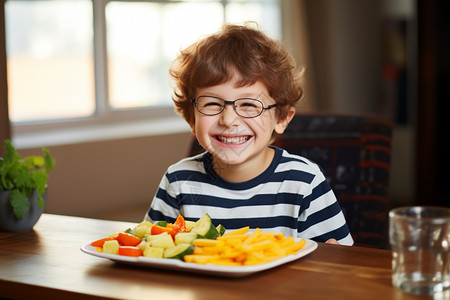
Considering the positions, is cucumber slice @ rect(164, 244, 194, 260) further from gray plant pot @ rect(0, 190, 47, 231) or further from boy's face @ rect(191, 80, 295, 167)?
gray plant pot @ rect(0, 190, 47, 231)

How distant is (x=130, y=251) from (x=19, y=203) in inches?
18.2

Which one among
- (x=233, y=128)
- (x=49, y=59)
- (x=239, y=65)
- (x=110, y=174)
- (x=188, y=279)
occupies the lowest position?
(x=110, y=174)

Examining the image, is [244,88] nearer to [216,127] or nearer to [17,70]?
[216,127]

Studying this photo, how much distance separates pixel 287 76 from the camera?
5.31 ft

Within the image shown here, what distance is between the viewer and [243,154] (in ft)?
5.00

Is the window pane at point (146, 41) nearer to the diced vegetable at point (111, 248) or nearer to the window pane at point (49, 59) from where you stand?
the window pane at point (49, 59)

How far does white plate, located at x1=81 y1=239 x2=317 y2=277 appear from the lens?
3.57 feet

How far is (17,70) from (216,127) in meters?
2.18

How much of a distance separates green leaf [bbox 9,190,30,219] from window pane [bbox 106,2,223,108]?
231 cm

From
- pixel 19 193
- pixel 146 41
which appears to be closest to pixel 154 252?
pixel 19 193

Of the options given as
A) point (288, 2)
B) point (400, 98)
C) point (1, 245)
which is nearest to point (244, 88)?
point (1, 245)

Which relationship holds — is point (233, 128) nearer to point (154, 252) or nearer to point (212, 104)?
point (212, 104)

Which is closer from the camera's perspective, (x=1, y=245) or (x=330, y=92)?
(x=1, y=245)

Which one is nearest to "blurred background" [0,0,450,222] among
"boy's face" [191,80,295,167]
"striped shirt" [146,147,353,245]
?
"striped shirt" [146,147,353,245]
